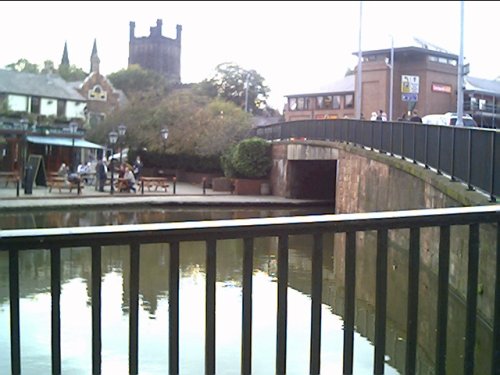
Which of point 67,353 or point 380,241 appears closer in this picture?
point 380,241

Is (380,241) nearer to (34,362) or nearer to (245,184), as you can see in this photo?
(34,362)

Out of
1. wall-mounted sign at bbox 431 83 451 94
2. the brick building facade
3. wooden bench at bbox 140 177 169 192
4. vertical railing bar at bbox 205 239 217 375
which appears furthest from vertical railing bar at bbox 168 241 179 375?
wall-mounted sign at bbox 431 83 451 94

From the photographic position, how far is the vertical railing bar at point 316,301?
230cm

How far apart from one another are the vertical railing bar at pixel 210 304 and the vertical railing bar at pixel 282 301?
246mm

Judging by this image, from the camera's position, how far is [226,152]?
19.1m

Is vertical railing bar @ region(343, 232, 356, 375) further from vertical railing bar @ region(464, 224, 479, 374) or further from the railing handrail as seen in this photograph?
vertical railing bar @ region(464, 224, 479, 374)

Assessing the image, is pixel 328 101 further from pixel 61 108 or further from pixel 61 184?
pixel 61 184

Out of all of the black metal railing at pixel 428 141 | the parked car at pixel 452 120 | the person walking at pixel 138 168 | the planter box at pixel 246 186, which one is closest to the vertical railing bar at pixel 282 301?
the black metal railing at pixel 428 141

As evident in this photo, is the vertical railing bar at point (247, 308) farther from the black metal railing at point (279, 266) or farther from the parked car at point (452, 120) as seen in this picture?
the parked car at point (452, 120)

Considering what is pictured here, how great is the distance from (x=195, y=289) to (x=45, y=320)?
1.39 meters

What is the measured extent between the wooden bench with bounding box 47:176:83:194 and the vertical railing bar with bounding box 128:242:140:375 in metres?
17.2

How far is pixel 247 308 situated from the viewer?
2.29 meters

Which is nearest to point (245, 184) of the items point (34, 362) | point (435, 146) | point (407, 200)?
point (407, 200)

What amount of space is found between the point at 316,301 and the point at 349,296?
0.47ft
